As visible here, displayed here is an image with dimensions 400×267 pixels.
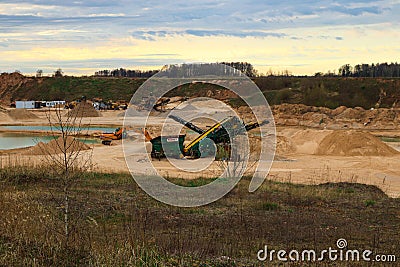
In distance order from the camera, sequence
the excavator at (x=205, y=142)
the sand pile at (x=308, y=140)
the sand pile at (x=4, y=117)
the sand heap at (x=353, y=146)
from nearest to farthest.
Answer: the excavator at (x=205, y=142)
the sand heap at (x=353, y=146)
the sand pile at (x=308, y=140)
the sand pile at (x=4, y=117)

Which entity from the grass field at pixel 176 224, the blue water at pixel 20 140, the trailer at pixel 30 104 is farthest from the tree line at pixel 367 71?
the grass field at pixel 176 224

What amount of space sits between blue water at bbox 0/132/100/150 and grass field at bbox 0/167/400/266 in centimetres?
2269

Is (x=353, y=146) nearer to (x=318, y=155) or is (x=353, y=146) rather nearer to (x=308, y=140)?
(x=318, y=155)

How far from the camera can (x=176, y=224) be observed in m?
10.9

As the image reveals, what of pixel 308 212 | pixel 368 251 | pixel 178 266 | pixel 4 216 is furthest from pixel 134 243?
pixel 308 212

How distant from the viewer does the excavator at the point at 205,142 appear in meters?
21.6

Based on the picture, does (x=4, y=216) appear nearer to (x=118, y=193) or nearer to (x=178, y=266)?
(x=178, y=266)

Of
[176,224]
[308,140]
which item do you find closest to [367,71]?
[308,140]

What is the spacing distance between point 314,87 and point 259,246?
2572 inches

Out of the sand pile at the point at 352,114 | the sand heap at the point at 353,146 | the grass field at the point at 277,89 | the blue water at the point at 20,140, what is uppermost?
the grass field at the point at 277,89

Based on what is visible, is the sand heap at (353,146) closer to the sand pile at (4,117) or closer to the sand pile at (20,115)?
the sand pile at (20,115)

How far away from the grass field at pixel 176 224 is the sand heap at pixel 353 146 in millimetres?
15425

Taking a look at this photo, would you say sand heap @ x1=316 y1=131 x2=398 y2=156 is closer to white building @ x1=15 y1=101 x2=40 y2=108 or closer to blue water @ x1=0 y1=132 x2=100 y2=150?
blue water @ x1=0 y1=132 x2=100 y2=150

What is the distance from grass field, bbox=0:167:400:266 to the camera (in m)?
7.38
